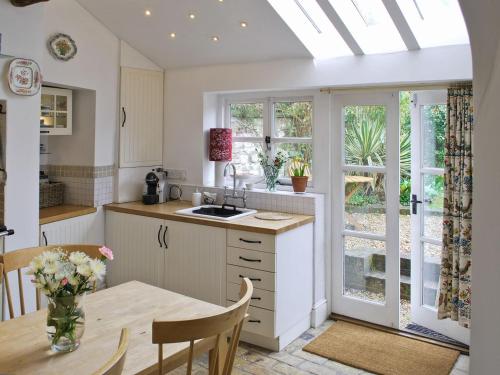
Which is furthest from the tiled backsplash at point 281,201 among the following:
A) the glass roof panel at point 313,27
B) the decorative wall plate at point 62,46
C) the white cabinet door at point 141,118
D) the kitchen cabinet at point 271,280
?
the decorative wall plate at point 62,46

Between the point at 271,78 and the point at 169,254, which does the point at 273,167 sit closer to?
the point at 271,78

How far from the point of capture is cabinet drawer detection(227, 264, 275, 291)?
3.19m

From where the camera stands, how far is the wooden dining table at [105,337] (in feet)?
4.85

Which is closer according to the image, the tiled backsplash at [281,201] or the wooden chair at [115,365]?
the wooden chair at [115,365]

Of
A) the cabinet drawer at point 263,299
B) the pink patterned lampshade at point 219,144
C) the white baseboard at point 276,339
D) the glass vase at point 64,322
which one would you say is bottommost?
the white baseboard at point 276,339

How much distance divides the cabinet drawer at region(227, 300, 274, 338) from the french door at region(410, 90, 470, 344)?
4.01 ft

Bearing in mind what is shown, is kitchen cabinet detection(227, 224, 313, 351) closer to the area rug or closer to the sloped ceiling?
the area rug

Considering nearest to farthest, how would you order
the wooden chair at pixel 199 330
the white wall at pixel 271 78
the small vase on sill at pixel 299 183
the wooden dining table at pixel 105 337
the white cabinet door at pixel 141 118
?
the wooden chair at pixel 199 330, the wooden dining table at pixel 105 337, the white wall at pixel 271 78, the small vase on sill at pixel 299 183, the white cabinet door at pixel 141 118

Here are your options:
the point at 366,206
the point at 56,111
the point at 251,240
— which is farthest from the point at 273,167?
the point at 56,111

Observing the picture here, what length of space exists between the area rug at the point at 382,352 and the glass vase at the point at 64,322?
2076 mm

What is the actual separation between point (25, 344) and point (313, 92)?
2.95 meters

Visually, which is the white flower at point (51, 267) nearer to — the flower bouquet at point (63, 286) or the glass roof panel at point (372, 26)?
the flower bouquet at point (63, 286)

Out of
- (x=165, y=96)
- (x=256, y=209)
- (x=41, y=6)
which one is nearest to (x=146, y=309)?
(x=256, y=209)

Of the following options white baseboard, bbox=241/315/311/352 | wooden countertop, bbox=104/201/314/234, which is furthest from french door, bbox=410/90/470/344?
white baseboard, bbox=241/315/311/352
